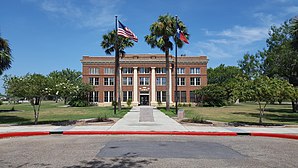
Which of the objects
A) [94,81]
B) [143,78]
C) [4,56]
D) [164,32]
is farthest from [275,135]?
[94,81]

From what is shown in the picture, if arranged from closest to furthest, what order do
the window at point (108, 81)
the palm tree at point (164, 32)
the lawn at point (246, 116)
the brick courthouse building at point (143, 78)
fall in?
the lawn at point (246, 116)
the palm tree at point (164, 32)
the brick courthouse building at point (143, 78)
the window at point (108, 81)

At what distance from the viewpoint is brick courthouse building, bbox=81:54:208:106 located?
185 feet

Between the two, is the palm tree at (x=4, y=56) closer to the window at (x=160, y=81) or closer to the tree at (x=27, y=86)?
the tree at (x=27, y=86)

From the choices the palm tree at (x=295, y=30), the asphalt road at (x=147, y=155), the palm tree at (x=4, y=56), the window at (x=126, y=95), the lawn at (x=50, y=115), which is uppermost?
the palm tree at (x=295, y=30)

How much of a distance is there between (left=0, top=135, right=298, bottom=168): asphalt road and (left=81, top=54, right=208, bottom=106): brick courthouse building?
46.4 metres

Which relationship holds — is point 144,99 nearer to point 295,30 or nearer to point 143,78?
point 143,78

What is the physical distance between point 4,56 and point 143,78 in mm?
37740

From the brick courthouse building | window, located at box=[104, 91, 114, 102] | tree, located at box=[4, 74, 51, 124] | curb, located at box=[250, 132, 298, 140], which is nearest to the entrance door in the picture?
the brick courthouse building

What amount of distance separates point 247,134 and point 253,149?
4010 millimetres

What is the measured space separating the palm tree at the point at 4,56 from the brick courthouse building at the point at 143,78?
35185mm

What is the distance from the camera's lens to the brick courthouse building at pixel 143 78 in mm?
56312

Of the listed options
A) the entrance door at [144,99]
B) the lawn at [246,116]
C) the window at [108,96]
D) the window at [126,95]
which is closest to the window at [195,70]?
the entrance door at [144,99]

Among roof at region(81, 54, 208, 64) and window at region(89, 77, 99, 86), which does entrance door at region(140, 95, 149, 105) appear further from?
window at region(89, 77, 99, 86)

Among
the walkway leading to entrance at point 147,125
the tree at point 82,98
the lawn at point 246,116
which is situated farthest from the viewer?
the tree at point 82,98
